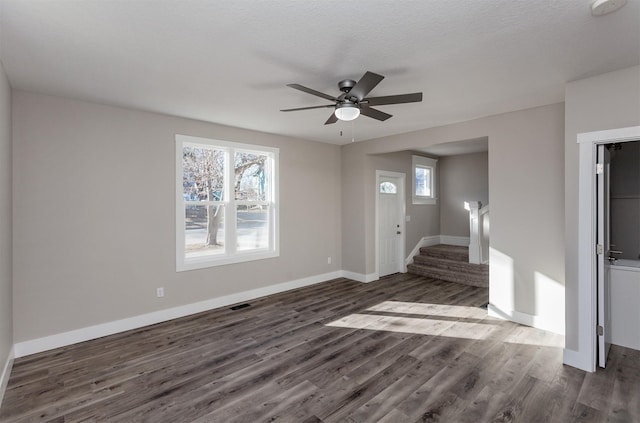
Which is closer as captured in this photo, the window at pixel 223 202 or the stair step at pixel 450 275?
the window at pixel 223 202

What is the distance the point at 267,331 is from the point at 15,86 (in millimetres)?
3602

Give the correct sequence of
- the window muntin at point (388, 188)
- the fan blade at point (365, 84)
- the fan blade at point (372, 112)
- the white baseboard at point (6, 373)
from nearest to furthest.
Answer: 1. the fan blade at point (365, 84)
2. the white baseboard at point (6, 373)
3. the fan blade at point (372, 112)
4. the window muntin at point (388, 188)

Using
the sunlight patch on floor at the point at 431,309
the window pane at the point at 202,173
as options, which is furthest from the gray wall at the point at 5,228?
the sunlight patch on floor at the point at 431,309

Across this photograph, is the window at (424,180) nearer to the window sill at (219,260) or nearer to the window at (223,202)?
the window at (223,202)

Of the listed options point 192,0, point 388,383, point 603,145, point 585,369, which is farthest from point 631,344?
point 192,0

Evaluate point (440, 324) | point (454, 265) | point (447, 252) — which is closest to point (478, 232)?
point (454, 265)

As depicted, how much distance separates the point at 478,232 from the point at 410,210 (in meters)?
1.54

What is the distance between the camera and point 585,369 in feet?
9.13

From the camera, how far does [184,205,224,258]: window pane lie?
14.4 feet

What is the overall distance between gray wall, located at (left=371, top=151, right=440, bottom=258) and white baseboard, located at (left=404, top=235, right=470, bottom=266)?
0.09m

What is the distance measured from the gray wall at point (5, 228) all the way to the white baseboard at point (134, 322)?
A: 0.23 m

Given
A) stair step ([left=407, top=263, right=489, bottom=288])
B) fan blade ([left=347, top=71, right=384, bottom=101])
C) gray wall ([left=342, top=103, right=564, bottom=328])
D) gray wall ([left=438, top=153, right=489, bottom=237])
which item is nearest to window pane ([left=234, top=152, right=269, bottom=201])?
fan blade ([left=347, top=71, right=384, bottom=101])

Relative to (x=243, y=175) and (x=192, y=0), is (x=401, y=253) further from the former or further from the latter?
(x=192, y=0)

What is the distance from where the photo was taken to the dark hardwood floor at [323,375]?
227 cm
